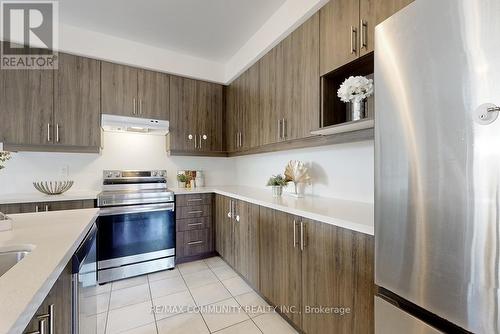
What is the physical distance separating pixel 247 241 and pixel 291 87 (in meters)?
1.50

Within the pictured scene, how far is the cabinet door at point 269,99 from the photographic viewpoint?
7.22 ft

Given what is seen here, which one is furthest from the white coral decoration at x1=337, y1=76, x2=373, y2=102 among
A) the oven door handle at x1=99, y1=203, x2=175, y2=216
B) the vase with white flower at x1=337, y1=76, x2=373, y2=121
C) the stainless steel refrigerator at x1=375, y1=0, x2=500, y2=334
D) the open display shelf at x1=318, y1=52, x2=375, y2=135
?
the oven door handle at x1=99, y1=203, x2=175, y2=216

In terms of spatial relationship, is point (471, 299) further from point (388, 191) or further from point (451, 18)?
point (451, 18)

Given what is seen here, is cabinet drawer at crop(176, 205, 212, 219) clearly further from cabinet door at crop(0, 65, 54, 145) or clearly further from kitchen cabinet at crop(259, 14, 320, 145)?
cabinet door at crop(0, 65, 54, 145)

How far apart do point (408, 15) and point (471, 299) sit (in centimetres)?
90

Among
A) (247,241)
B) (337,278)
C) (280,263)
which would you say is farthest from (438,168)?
(247,241)

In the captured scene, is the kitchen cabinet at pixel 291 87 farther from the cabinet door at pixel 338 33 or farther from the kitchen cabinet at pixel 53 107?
the kitchen cabinet at pixel 53 107

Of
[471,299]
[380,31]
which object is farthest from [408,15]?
[471,299]

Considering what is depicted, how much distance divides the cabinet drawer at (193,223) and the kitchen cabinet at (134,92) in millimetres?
1345

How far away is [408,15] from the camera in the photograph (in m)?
0.77

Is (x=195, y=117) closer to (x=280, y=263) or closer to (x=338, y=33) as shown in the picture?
(x=338, y=33)

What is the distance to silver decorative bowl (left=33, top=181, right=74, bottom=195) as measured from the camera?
7.61 feet

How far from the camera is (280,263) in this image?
5.65 feet

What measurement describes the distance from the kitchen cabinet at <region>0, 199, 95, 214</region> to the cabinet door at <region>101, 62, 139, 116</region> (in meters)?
1.04
